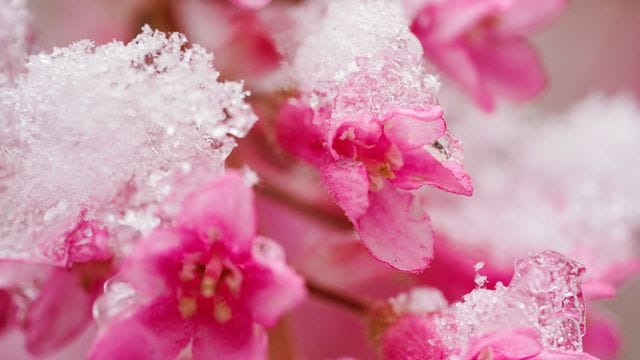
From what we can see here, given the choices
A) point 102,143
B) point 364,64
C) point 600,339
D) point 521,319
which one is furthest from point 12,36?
point 600,339

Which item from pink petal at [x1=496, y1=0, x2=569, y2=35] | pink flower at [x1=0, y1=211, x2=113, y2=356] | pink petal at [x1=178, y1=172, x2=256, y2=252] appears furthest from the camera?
pink petal at [x1=496, y1=0, x2=569, y2=35]

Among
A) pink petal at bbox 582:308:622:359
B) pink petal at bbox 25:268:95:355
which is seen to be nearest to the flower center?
pink petal at bbox 25:268:95:355

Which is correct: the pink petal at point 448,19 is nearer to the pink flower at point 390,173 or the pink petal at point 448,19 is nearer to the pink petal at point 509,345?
the pink flower at point 390,173

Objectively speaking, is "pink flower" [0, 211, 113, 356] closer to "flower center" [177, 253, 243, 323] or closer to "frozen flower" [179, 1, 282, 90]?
"flower center" [177, 253, 243, 323]

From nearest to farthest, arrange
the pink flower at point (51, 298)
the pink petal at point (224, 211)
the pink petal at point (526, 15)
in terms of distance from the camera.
Answer: the pink petal at point (224, 211)
the pink flower at point (51, 298)
the pink petal at point (526, 15)

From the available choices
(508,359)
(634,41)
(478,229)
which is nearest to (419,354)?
(508,359)

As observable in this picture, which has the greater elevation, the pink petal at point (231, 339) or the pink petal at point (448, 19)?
the pink petal at point (448, 19)

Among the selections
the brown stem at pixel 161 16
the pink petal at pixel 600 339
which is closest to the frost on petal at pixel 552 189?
the pink petal at pixel 600 339
